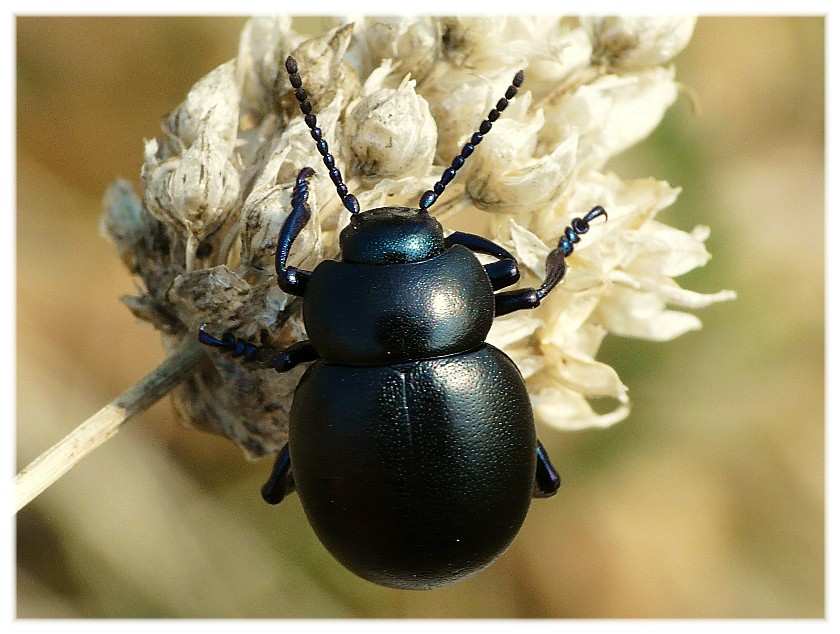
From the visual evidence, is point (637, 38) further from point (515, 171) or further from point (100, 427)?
point (100, 427)

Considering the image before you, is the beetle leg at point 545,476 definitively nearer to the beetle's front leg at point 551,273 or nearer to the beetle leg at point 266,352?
the beetle's front leg at point 551,273

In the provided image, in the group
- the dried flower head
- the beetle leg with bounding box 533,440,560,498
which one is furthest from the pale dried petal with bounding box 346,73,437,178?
the beetle leg with bounding box 533,440,560,498

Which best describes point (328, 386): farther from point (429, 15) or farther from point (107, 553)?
point (107, 553)

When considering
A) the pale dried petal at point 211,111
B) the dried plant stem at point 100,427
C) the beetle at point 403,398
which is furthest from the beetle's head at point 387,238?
the dried plant stem at point 100,427

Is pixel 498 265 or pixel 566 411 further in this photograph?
pixel 566 411

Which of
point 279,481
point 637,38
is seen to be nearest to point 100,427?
point 279,481
